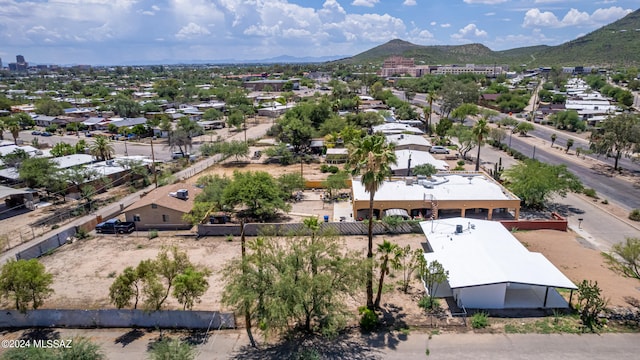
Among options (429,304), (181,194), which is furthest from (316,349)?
(181,194)

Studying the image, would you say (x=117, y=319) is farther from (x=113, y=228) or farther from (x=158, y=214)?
(x=113, y=228)

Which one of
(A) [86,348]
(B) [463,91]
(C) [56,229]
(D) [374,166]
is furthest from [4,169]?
(B) [463,91]

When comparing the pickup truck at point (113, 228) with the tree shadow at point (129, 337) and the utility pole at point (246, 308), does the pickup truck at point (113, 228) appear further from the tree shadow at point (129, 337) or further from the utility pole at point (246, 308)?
the utility pole at point (246, 308)

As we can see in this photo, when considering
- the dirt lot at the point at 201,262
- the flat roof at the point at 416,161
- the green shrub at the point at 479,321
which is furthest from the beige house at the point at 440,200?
the green shrub at the point at 479,321

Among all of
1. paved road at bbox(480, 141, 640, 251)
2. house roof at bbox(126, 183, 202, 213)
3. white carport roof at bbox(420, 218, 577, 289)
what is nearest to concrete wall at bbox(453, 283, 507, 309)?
white carport roof at bbox(420, 218, 577, 289)

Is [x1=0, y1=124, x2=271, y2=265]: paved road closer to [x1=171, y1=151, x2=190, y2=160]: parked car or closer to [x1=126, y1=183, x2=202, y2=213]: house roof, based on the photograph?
[x1=171, y1=151, x2=190, y2=160]: parked car

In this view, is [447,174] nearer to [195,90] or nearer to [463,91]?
[463,91]
